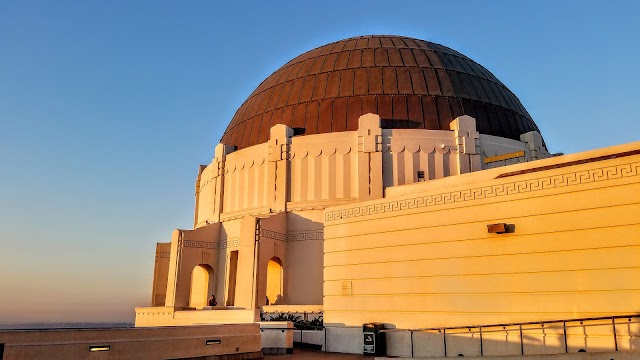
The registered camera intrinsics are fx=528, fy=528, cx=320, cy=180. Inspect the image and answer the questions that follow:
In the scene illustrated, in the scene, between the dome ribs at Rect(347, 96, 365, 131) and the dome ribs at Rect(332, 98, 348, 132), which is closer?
the dome ribs at Rect(347, 96, 365, 131)

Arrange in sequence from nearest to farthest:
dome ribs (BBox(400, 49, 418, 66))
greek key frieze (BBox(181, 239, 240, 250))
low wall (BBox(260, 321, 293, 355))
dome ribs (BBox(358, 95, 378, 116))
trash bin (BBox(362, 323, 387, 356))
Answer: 1. trash bin (BBox(362, 323, 387, 356))
2. low wall (BBox(260, 321, 293, 355))
3. dome ribs (BBox(358, 95, 378, 116))
4. greek key frieze (BBox(181, 239, 240, 250))
5. dome ribs (BBox(400, 49, 418, 66))

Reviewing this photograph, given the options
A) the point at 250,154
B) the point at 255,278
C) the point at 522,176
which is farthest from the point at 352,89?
the point at 522,176

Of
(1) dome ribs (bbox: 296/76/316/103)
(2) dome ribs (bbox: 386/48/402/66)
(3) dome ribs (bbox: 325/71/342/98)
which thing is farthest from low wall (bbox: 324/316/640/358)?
(2) dome ribs (bbox: 386/48/402/66)

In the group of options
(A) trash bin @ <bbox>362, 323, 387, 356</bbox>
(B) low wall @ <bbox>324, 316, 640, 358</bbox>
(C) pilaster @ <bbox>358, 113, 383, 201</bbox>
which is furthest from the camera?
(C) pilaster @ <bbox>358, 113, 383, 201</bbox>

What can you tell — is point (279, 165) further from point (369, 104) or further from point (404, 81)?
point (404, 81)

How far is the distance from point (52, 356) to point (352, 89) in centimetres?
2413

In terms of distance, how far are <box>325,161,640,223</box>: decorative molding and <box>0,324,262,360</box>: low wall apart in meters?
5.58

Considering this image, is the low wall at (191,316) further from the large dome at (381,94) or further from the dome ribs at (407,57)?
the dome ribs at (407,57)

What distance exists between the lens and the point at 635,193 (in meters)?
12.9

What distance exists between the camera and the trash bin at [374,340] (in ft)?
54.7

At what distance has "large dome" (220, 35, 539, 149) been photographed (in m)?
30.9

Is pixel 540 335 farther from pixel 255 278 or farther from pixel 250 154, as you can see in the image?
pixel 250 154

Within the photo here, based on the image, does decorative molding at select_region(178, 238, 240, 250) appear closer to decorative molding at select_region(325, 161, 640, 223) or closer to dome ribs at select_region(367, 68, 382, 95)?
dome ribs at select_region(367, 68, 382, 95)

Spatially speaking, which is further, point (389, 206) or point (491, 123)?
point (491, 123)
